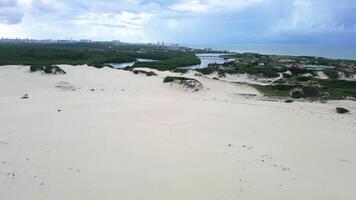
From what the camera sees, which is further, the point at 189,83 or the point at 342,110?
the point at 189,83

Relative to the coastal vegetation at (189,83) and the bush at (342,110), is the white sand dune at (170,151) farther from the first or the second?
the coastal vegetation at (189,83)

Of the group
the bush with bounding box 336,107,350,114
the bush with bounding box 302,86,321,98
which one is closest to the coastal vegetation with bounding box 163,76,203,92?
the bush with bounding box 302,86,321,98

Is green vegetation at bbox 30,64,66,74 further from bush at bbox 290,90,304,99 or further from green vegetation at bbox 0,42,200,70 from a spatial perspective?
bush at bbox 290,90,304,99

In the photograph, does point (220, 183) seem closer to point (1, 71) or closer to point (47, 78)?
point (47, 78)

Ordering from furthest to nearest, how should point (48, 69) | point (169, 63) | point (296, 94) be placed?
1. point (169, 63)
2. point (48, 69)
3. point (296, 94)

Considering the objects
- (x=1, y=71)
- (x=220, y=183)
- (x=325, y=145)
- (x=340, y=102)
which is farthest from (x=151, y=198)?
(x=1, y=71)

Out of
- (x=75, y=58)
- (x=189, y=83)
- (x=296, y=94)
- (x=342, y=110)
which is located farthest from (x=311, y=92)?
(x=75, y=58)

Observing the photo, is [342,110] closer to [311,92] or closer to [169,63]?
[311,92]

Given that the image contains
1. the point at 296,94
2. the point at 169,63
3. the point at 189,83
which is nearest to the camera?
the point at 296,94

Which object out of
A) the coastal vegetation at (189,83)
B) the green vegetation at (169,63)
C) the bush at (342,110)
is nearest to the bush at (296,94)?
the bush at (342,110)
